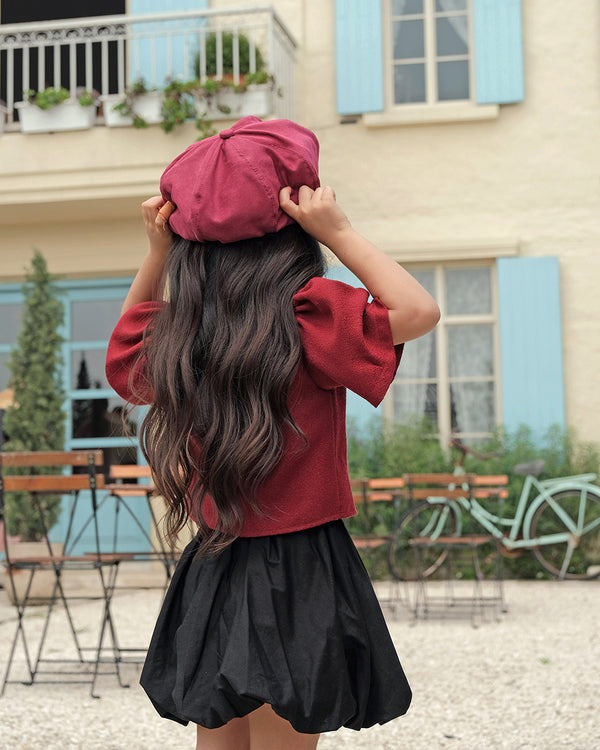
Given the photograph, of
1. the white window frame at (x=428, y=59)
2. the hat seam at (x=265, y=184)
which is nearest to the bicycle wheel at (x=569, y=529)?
the white window frame at (x=428, y=59)

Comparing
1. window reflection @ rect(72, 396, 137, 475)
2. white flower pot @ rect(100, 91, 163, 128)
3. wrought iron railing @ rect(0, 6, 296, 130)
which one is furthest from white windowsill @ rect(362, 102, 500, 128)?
window reflection @ rect(72, 396, 137, 475)

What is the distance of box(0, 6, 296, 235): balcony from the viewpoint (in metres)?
7.80

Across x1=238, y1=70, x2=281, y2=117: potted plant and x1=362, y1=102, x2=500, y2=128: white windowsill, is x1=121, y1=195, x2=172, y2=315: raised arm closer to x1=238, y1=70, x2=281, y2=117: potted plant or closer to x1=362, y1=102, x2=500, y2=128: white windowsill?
x1=238, y1=70, x2=281, y2=117: potted plant

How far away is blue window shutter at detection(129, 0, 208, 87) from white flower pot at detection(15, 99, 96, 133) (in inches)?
26.3

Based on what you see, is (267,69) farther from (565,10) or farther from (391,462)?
(391,462)

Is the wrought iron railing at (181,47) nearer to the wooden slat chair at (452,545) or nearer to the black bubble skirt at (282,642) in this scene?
the wooden slat chair at (452,545)

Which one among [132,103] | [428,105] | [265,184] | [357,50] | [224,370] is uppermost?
[357,50]

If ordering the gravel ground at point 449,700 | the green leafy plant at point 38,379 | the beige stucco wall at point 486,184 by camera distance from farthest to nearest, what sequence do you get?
the beige stucco wall at point 486,184
the green leafy plant at point 38,379
the gravel ground at point 449,700

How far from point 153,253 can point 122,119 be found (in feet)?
21.4

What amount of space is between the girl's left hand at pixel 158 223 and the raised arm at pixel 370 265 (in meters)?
0.21

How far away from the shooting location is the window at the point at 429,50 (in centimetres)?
865

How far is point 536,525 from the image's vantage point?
7664 millimetres

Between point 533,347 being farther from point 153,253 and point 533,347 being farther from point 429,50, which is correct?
point 153,253

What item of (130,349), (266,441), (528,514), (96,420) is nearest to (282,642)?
(266,441)
